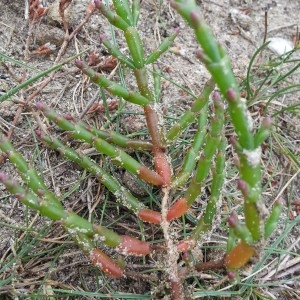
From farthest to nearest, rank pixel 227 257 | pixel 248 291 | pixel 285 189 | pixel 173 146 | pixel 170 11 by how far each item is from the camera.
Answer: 1. pixel 170 11
2. pixel 285 189
3. pixel 173 146
4. pixel 248 291
5. pixel 227 257

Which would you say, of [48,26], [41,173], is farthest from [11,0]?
[41,173]

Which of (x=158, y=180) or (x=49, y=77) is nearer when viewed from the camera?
(x=158, y=180)

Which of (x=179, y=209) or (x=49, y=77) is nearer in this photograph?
(x=179, y=209)

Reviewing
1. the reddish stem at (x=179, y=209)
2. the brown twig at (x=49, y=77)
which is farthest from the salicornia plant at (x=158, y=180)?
the brown twig at (x=49, y=77)

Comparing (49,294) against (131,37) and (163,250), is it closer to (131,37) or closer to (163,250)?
(163,250)

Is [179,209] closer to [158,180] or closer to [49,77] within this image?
[158,180]

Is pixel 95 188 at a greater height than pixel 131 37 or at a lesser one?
lesser

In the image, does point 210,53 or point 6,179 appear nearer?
point 210,53

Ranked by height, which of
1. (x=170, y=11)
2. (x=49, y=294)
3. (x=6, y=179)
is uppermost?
(x=170, y=11)

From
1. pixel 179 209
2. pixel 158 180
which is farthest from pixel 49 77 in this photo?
pixel 179 209

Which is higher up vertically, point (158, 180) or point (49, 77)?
point (158, 180)

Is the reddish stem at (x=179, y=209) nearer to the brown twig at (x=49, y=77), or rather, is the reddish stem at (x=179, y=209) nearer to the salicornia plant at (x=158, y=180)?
the salicornia plant at (x=158, y=180)
